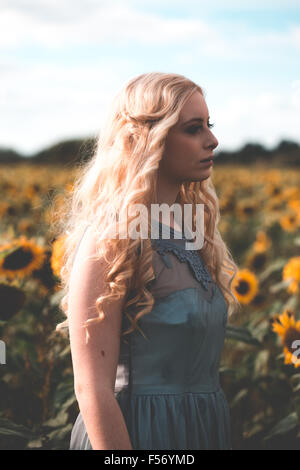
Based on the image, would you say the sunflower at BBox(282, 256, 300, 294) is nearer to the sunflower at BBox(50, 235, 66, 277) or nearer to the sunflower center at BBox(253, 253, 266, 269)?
the sunflower center at BBox(253, 253, 266, 269)

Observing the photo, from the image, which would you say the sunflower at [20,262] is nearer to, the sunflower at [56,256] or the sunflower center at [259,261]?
the sunflower at [56,256]

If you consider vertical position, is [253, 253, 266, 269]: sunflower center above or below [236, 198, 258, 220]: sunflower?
below

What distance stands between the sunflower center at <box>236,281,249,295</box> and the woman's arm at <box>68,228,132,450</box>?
2.67m

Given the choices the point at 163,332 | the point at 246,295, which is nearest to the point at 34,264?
the point at 246,295

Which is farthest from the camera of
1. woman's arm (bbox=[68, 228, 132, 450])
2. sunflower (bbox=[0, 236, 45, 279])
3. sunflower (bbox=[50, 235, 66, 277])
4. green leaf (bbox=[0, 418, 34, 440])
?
sunflower (bbox=[0, 236, 45, 279])

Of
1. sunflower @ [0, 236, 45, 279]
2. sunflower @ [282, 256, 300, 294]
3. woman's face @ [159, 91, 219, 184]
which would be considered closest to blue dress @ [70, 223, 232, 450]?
woman's face @ [159, 91, 219, 184]

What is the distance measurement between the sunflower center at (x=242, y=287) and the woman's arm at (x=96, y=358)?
267cm

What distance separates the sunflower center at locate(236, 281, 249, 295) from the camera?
4234mm

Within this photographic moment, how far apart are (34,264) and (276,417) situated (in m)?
1.72

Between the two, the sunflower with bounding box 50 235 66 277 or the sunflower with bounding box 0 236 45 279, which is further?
the sunflower with bounding box 0 236 45 279

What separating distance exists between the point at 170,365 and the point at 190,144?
712 millimetres

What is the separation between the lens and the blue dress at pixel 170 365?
5.66ft

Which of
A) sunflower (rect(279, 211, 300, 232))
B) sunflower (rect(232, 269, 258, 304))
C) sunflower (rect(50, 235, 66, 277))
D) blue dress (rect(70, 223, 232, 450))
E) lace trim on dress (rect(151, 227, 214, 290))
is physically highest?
sunflower (rect(279, 211, 300, 232))
